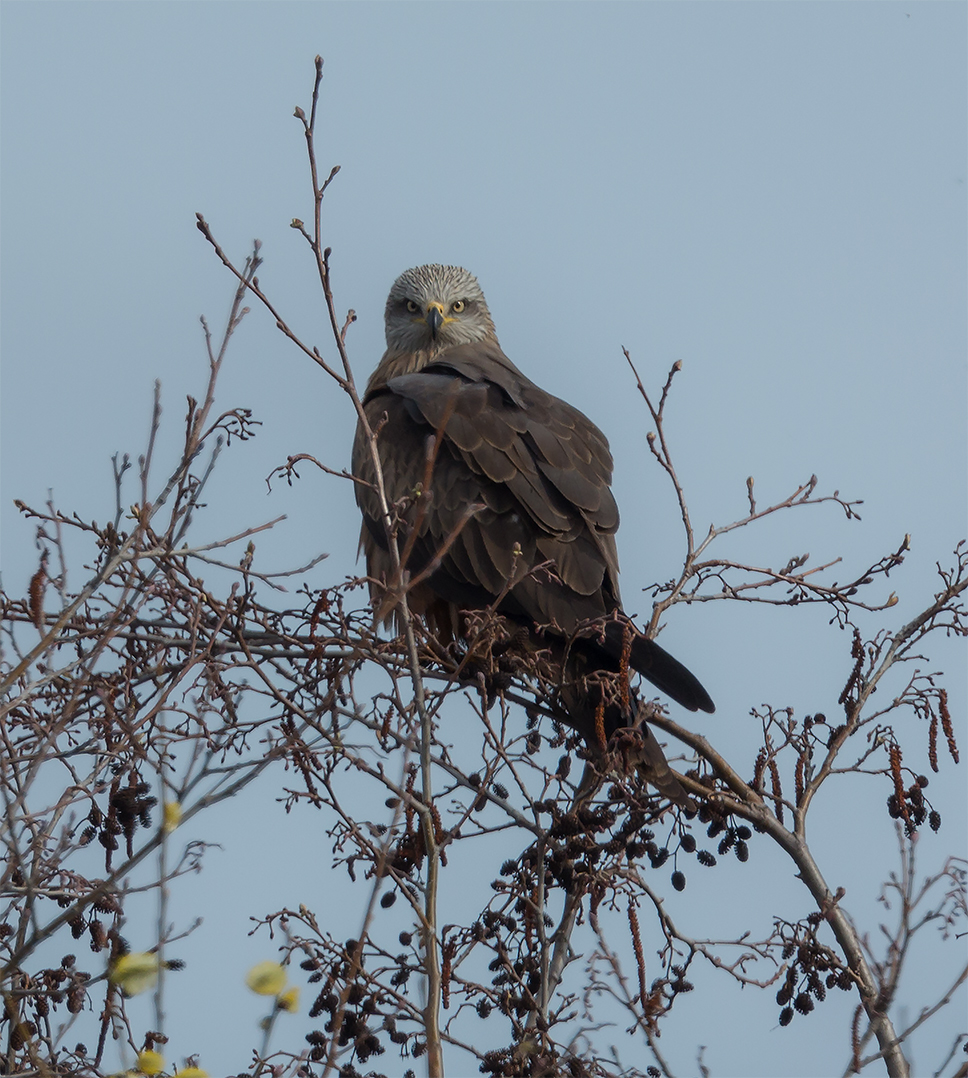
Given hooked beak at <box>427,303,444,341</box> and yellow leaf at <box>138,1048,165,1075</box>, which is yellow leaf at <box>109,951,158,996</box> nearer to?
yellow leaf at <box>138,1048,165,1075</box>

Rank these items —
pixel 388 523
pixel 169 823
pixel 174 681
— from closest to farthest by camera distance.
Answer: pixel 169 823 < pixel 388 523 < pixel 174 681

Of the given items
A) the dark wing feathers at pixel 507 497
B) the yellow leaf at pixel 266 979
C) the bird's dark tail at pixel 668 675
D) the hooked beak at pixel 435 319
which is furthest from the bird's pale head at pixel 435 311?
the yellow leaf at pixel 266 979

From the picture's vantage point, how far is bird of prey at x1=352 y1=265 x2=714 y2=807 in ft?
13.1

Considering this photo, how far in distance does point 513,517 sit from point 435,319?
2.40 m

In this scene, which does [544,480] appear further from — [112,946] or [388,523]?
[112,946]

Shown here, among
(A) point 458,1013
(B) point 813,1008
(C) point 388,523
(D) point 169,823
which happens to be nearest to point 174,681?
(C) point 388,523

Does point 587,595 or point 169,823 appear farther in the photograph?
point 587,595

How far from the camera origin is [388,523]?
266 centimetres

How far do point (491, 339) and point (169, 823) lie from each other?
553 cm

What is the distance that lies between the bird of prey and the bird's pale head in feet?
3.73

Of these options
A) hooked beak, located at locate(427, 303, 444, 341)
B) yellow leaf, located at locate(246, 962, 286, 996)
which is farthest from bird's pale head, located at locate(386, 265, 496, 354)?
yellow leaf, located at locate(246, 962, 286, 996)

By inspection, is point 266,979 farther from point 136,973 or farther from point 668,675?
point 668,675

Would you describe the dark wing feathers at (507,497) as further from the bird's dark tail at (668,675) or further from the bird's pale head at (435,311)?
the bird's pale head at (435,311)

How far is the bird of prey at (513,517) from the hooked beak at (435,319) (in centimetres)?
105
